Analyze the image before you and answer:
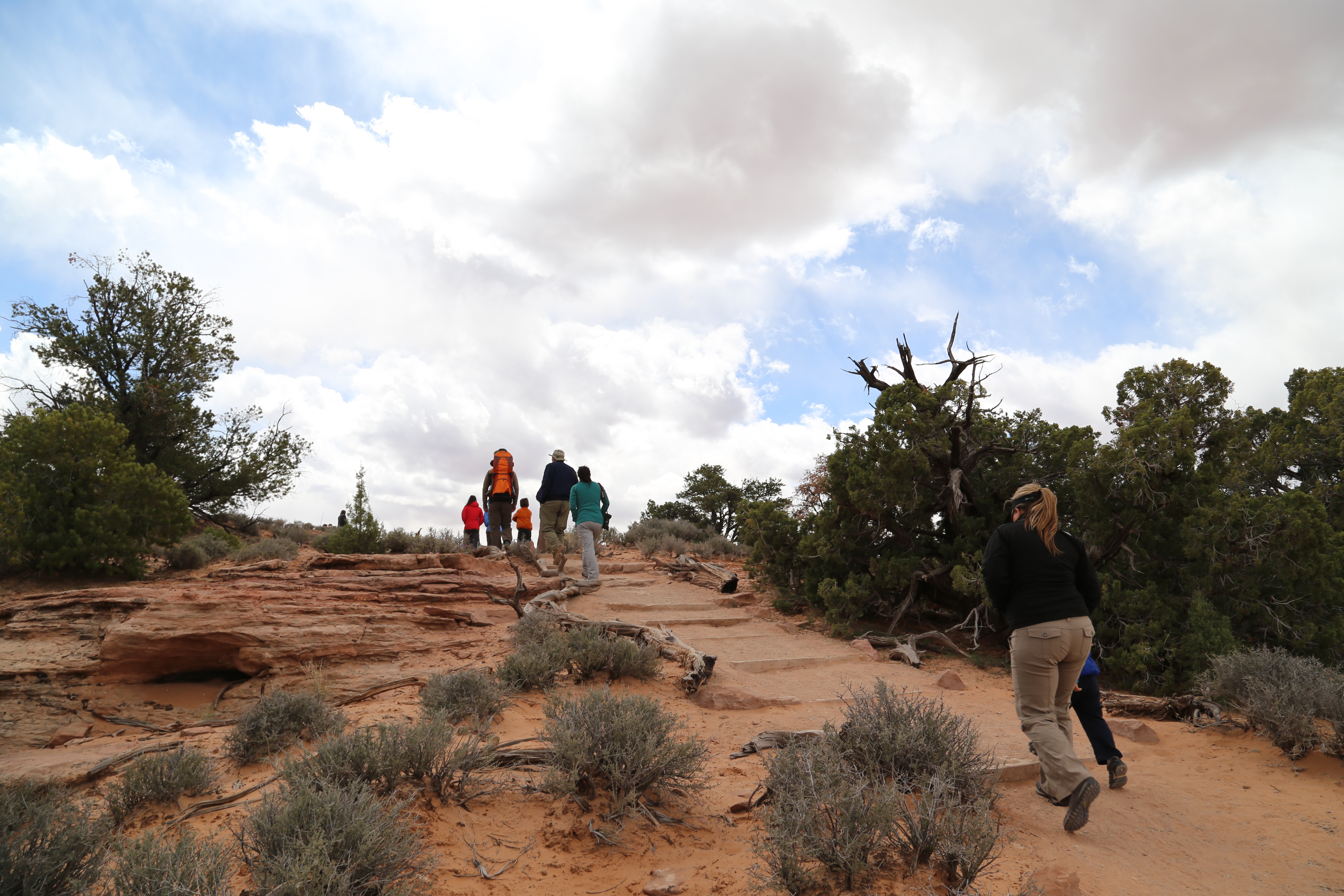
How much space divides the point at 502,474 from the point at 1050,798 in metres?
12.6

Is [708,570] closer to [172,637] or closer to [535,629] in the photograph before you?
[535,629]

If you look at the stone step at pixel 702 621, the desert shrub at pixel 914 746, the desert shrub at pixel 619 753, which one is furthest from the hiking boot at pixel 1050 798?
the stone step at pixel 702 621

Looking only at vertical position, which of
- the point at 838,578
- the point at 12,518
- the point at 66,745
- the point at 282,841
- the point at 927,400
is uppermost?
the point at 927,400

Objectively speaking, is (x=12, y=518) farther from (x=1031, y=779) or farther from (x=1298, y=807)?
(x=1298, y=807)

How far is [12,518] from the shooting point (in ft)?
39.7

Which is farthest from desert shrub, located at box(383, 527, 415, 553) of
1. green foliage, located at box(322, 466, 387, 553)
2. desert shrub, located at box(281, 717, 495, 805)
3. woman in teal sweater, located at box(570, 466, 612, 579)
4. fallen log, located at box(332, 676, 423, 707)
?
desert shrub, located at box(281, 717, 495, 805)

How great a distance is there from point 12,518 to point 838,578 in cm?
1453

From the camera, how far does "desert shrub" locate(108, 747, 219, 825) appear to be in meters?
4.35

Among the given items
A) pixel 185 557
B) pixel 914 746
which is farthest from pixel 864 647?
pixel 185 557

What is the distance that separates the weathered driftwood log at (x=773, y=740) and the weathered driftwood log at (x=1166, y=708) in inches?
148

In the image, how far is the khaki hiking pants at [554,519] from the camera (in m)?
13.0

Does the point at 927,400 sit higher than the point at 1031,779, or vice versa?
the point at 927,400

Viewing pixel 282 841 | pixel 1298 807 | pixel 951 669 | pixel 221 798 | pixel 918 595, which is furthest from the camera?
pixel 918 595

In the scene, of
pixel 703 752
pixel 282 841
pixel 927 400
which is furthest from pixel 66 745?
pixel 927 400
